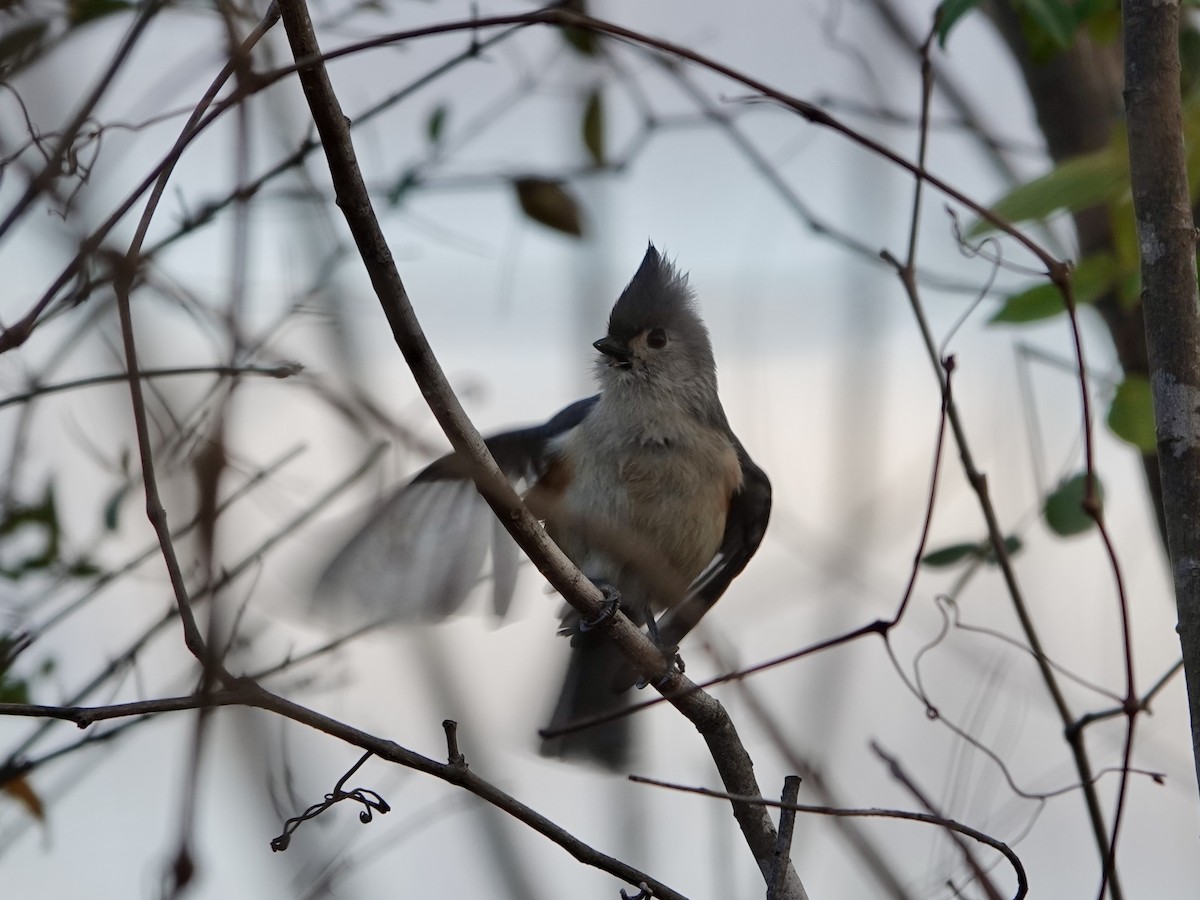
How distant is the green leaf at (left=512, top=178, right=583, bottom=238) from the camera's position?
2.66 meters

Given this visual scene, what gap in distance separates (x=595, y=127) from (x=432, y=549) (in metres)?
1.05

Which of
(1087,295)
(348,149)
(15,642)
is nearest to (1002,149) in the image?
(1087,295)

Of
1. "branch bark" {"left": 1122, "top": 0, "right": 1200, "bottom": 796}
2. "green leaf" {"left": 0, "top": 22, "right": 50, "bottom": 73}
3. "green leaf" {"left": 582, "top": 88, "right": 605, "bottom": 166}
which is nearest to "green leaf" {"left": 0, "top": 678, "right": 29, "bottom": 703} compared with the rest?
"green leaf" {"left": 0, "top": 22, "right": 50, "bottom": 73}

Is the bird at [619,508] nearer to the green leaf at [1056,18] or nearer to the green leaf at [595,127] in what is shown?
the green leaf at [595,127]

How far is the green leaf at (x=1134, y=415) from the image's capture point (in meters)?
1.90

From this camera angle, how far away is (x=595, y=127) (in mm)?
2867

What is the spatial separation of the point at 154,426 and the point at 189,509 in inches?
8.8

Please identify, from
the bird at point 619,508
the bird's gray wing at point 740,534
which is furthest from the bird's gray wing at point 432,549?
the bird's gray wing at point 740,534

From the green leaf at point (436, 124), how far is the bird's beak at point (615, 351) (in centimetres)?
59

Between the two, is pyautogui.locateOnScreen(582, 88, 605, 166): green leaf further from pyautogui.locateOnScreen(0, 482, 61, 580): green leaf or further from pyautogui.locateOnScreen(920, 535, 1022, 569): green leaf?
pyautogui.locateOnScreen(0, 482, 61, 580): green leaf

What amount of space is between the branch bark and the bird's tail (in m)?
1.51

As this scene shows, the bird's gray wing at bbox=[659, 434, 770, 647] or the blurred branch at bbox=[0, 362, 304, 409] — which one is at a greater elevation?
the bird's gray wing at bbox=[659, 434, 770, 647]

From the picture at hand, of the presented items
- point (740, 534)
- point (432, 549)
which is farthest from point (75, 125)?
point (740, 534)

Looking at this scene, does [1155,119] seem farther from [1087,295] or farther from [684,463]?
[684,463]
